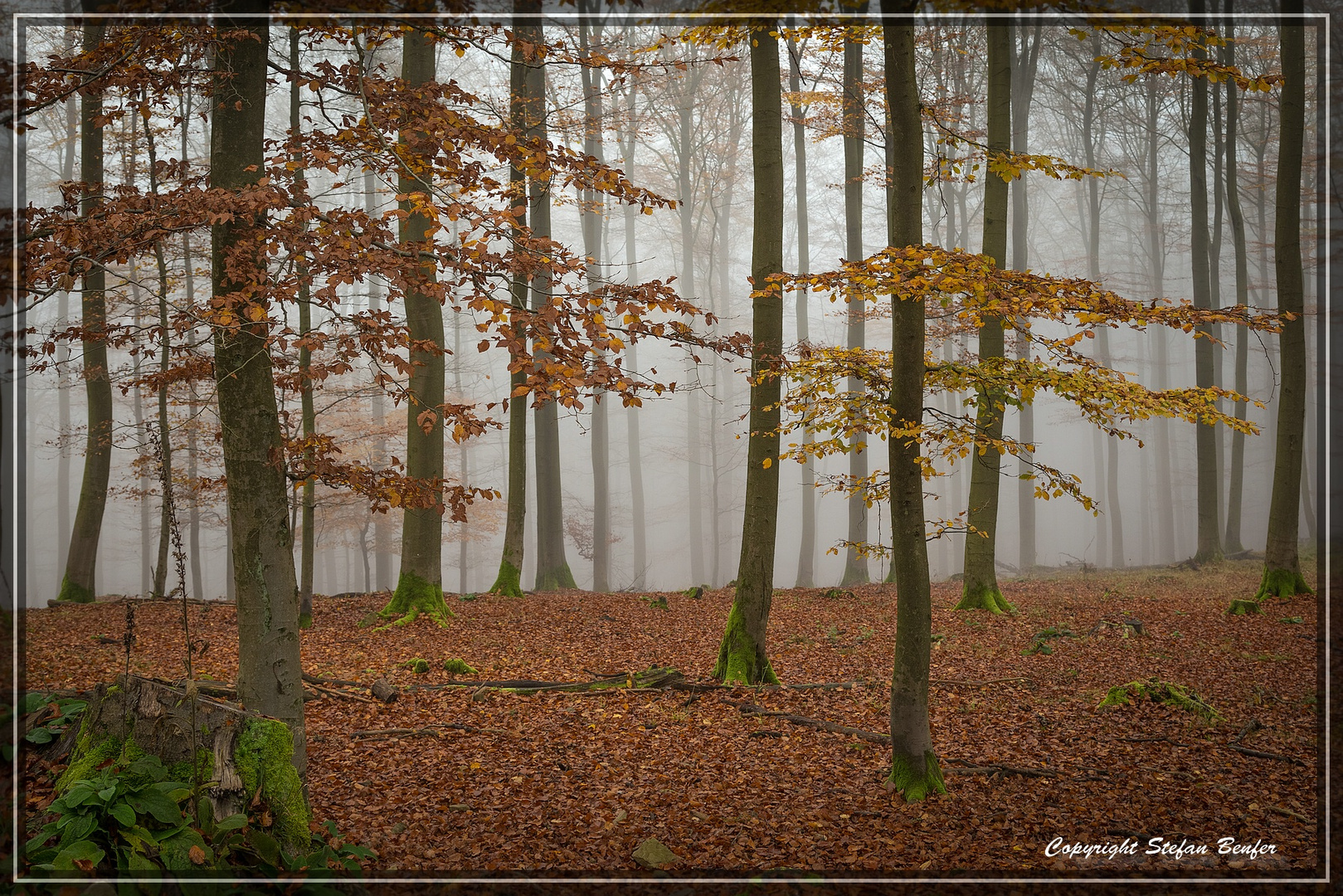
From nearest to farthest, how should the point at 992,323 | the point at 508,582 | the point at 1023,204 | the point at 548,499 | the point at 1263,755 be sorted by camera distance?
the point at 1263,755 → the point at 992,323 → the point at 508,582 → the point at 548,499 → the point at 1023,204

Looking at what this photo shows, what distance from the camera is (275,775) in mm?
4082

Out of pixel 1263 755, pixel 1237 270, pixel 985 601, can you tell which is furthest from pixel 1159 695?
pixel 1237 270

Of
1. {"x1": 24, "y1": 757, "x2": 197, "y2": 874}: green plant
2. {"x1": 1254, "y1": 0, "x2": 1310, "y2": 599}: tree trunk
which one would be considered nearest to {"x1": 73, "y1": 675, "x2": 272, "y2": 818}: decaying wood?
{"x1": 24, "y1": 757, "x2": 197, "y2": 874}: green plant

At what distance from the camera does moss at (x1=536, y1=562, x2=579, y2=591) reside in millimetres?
15766

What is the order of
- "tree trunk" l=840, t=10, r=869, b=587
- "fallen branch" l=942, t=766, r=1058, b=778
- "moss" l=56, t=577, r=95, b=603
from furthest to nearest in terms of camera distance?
"tree trunk" l=840, t=10, r=869, b=587, "moss" l=56, t=577, r=95, b=603, "fallen branch" l=942, t=766, r=1058, b=778

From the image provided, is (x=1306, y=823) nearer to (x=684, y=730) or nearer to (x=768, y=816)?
(x=768, y=816)

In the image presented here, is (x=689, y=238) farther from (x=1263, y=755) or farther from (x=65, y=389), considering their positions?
(x=1263, y=755)

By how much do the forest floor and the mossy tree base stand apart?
0.60 meters

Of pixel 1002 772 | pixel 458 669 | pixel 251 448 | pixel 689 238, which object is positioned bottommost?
pixel 1002 772

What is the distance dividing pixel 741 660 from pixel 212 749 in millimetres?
4978

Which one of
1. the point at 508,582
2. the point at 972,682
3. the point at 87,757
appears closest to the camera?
the point at 87,757

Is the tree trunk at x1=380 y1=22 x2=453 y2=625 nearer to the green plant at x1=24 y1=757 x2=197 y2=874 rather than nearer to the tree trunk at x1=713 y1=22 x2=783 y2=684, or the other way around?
the tree trunk at x1=713 y1=22 x2=783 y2=684

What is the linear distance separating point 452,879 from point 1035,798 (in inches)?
156

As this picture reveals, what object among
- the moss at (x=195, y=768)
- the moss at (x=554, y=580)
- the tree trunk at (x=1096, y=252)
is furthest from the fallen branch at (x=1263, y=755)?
the tree trunk at (x=1096, y=252)
